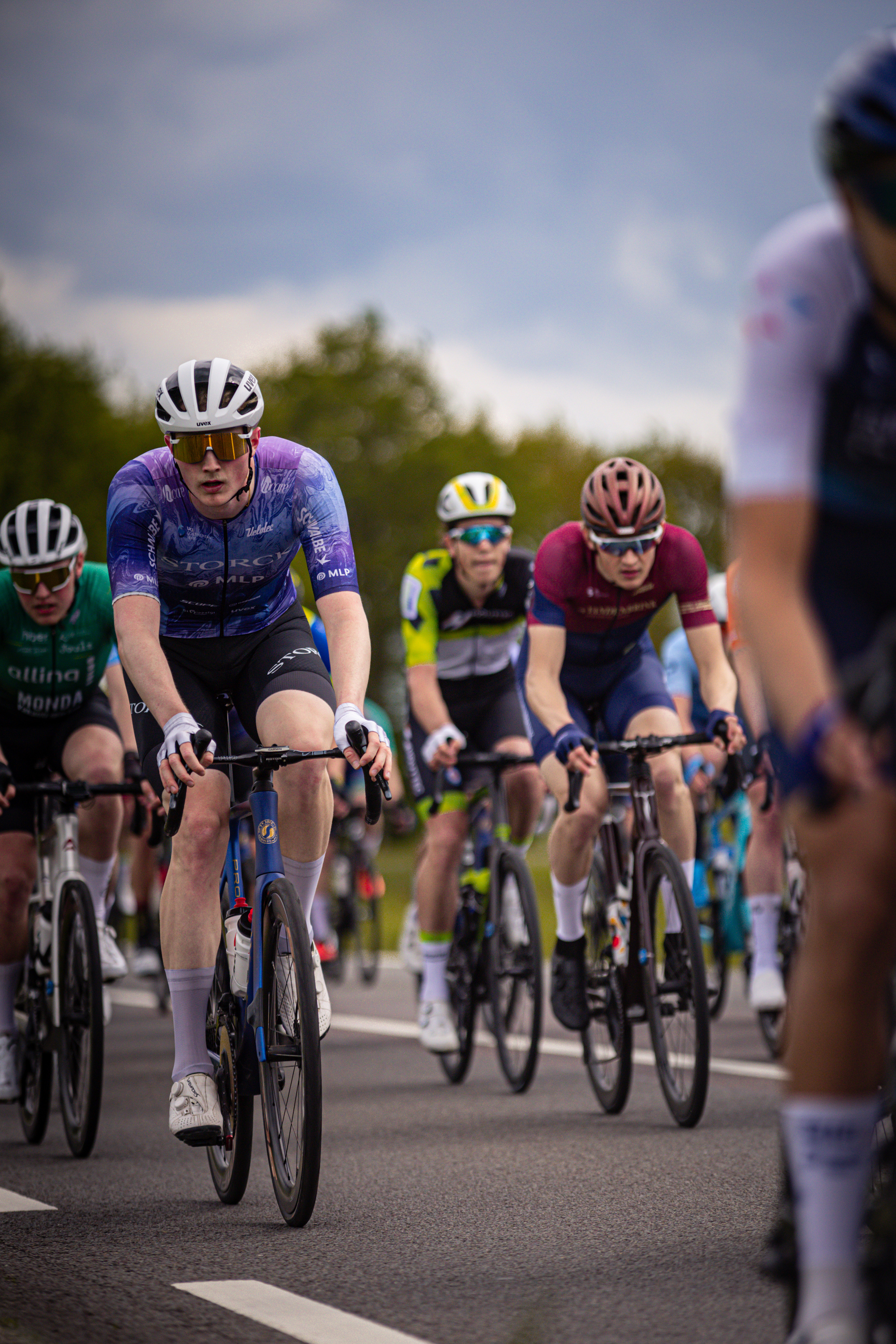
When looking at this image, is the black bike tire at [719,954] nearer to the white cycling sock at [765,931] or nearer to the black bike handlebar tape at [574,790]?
the white cycling sock at [765,931]

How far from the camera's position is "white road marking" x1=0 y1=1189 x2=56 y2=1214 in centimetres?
509

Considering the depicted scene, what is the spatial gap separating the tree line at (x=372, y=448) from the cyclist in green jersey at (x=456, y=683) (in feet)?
107

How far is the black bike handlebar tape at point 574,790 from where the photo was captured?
21.8 feet

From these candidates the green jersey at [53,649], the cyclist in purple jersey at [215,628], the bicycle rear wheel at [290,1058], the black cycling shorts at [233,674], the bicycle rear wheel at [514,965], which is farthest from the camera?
the bicycle rear wheel at [514,965]

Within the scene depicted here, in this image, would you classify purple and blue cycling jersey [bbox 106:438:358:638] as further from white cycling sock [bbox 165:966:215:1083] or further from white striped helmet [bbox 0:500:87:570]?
white striped helmet [bbox 0:500:87:570]

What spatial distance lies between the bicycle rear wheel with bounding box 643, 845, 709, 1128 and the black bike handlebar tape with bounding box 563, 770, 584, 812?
0.38 m

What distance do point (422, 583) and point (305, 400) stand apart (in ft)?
156

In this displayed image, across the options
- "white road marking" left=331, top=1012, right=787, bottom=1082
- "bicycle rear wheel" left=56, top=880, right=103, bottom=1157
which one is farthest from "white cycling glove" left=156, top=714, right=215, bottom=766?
"white road marking" left=331, top=1012, right=787, bottom=1082

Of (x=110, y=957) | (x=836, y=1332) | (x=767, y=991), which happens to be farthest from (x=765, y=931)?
(x=836, y=1332)

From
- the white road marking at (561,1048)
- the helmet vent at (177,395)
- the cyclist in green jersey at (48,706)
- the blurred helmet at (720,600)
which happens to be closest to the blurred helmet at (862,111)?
the helmet vent at (177,395)

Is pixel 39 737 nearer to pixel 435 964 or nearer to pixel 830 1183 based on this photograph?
pixel 435 964

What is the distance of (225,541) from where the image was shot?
5.52m

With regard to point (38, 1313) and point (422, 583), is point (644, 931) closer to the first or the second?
point (422, 583)

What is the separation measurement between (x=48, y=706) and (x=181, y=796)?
8.94ft
